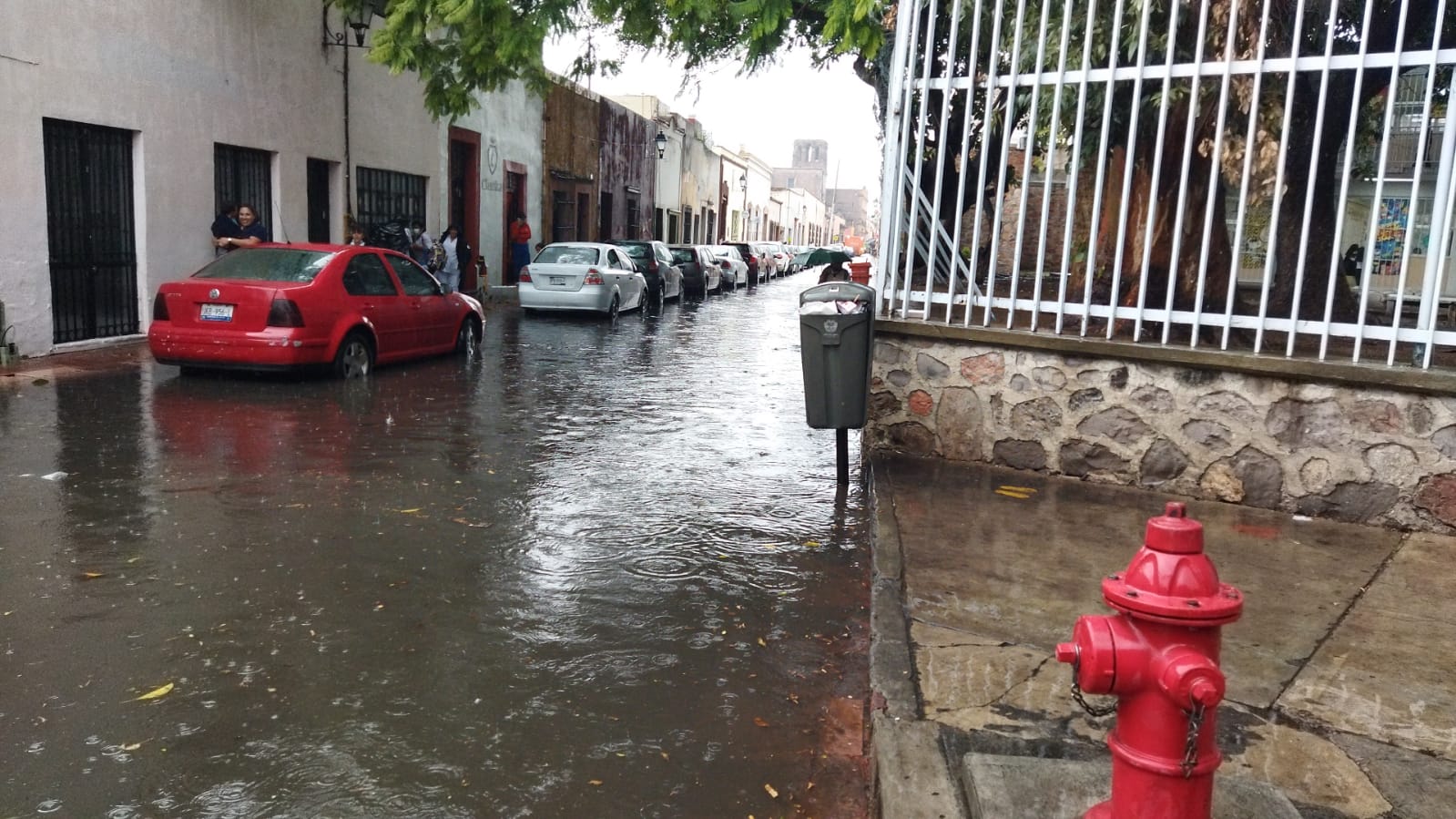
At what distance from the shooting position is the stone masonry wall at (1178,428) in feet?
19.9

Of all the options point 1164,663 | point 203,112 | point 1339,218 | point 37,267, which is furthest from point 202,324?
point 1164,663

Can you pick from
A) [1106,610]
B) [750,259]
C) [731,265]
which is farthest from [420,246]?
[750,259]

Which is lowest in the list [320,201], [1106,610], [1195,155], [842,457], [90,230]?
[1106,610]

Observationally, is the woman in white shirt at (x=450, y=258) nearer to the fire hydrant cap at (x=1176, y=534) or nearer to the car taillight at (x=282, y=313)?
the car taillight at (x=282, y=313)

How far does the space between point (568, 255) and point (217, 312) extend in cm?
954

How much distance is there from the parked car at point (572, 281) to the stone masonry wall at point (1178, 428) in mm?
11811

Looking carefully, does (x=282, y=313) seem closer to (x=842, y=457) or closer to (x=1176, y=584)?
(x=842, y=457)

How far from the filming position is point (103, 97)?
12516 millimetres

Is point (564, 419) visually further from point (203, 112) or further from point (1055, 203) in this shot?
point (1055, 203)

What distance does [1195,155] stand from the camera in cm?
1031

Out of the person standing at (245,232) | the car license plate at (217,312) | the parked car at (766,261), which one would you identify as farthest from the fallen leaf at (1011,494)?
the parked car at (766,261)

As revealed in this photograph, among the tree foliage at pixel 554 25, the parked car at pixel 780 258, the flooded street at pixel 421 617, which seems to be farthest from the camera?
the parked car at pixel 780 258

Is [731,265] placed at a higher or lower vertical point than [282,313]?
higher

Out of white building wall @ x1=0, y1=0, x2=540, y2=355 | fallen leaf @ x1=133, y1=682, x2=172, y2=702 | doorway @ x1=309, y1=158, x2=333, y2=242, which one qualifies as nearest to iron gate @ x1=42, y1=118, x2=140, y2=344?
white building wall @ x1=0, y1=0, x2=540, y2=355
